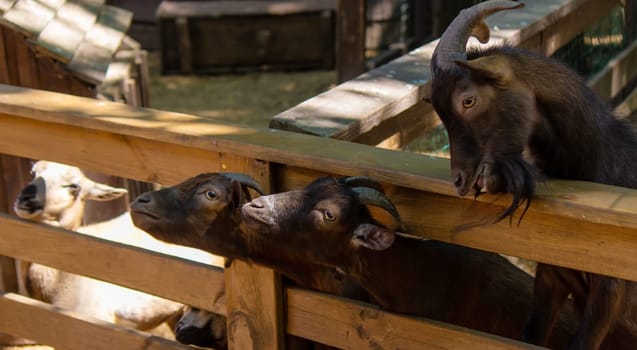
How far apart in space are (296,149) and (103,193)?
2.57 meters

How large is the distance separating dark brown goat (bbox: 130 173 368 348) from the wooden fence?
2.7 inches

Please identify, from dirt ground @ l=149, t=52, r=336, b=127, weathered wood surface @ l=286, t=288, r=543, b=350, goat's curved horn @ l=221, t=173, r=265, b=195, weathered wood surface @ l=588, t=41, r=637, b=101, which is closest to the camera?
weathered wood surface @ l=286, t=288, r=543, b=350

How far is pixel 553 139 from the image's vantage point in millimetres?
3141

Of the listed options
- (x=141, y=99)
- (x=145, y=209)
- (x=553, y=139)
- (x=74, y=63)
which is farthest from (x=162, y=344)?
(x=141, y=99)

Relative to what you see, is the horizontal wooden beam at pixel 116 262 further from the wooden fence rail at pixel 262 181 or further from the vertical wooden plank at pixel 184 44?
the vertical wooden plank at pixel 184 44

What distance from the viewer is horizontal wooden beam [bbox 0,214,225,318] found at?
3666mm

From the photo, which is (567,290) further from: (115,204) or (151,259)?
(115,204)

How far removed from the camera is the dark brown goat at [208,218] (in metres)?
3.38

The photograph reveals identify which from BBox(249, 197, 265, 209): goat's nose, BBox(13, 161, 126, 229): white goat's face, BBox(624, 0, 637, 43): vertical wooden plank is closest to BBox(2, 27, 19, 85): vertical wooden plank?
BBox(13, 161, 126, 229): white goat's face

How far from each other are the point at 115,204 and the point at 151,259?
8.99 feet

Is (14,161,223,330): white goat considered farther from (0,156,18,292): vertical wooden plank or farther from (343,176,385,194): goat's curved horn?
(343,176,385,194): goat's curved horn

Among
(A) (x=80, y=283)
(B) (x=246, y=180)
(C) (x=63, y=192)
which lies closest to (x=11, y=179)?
(C) (x=63, y=192)

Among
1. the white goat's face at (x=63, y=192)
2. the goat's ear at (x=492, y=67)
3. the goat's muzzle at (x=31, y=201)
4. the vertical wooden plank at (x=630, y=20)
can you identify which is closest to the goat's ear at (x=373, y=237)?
the goat's ear at (x=492, y=67)

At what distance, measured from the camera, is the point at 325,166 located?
3170 millimetres
